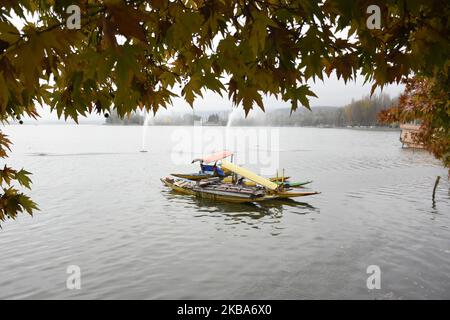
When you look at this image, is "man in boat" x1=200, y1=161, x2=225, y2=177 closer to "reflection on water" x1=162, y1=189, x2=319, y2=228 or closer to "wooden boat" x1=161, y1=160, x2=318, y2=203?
"wooden boat" x1=161, y1=160, x2=318, y2=203

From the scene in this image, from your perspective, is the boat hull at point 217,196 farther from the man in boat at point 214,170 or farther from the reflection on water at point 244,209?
the man in boat at point 214,170

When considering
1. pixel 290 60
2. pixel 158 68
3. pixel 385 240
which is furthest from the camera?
pixel 385 240

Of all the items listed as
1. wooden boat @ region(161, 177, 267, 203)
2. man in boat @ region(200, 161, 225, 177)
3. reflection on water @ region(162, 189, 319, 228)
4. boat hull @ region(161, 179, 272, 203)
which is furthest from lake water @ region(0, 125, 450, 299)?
man in boat @ region(200, 161, 225, 177)

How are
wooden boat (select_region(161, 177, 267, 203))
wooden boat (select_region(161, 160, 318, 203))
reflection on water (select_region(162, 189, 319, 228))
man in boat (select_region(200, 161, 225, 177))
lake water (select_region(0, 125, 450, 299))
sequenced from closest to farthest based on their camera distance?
lake water (select_region(0, 125, 450, 299))
reflection on water (select_region(162, 189, 319, 228))
wooden boat (select_region(161, 177, 267, 203))
wooden boat (select_region(161, 160, 318, 203))
man in boat (select_region(200, 161, 225, 177))

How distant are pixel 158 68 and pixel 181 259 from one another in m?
18.9

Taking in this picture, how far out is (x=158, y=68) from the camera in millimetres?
Result: 4234

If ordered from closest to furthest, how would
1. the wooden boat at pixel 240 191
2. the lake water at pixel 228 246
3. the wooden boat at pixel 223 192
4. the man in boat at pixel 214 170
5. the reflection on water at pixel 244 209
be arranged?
the lake water at pixel 228 246 < the reflection on water at pixel 244 209 < the wooden boat at pixel 223 192 < the wooden boat at pixel 240 191 < the man in boat at pixel 214 170

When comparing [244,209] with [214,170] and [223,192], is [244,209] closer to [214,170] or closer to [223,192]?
[223,192]

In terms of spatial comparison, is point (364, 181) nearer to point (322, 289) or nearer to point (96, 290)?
point (322, 289)

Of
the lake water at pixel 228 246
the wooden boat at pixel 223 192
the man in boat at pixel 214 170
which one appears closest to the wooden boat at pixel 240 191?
the wooden boat at pixel 223 192

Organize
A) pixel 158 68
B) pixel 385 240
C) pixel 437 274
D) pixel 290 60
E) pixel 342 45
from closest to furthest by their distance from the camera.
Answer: pixel 290 60 < pixel 342 45 < pixel 158 68 < pixel 437 274 < pixel 385 240

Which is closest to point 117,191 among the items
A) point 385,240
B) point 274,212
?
point 274,212

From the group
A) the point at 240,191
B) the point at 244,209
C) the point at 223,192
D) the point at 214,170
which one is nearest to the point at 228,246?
the point at 244,209

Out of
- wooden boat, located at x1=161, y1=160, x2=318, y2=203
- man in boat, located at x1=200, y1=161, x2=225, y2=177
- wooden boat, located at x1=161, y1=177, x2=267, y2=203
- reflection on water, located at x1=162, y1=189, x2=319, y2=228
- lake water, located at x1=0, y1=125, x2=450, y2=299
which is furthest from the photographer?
man in boat, located at x1=200, y1=161, x2=225, y2=177
